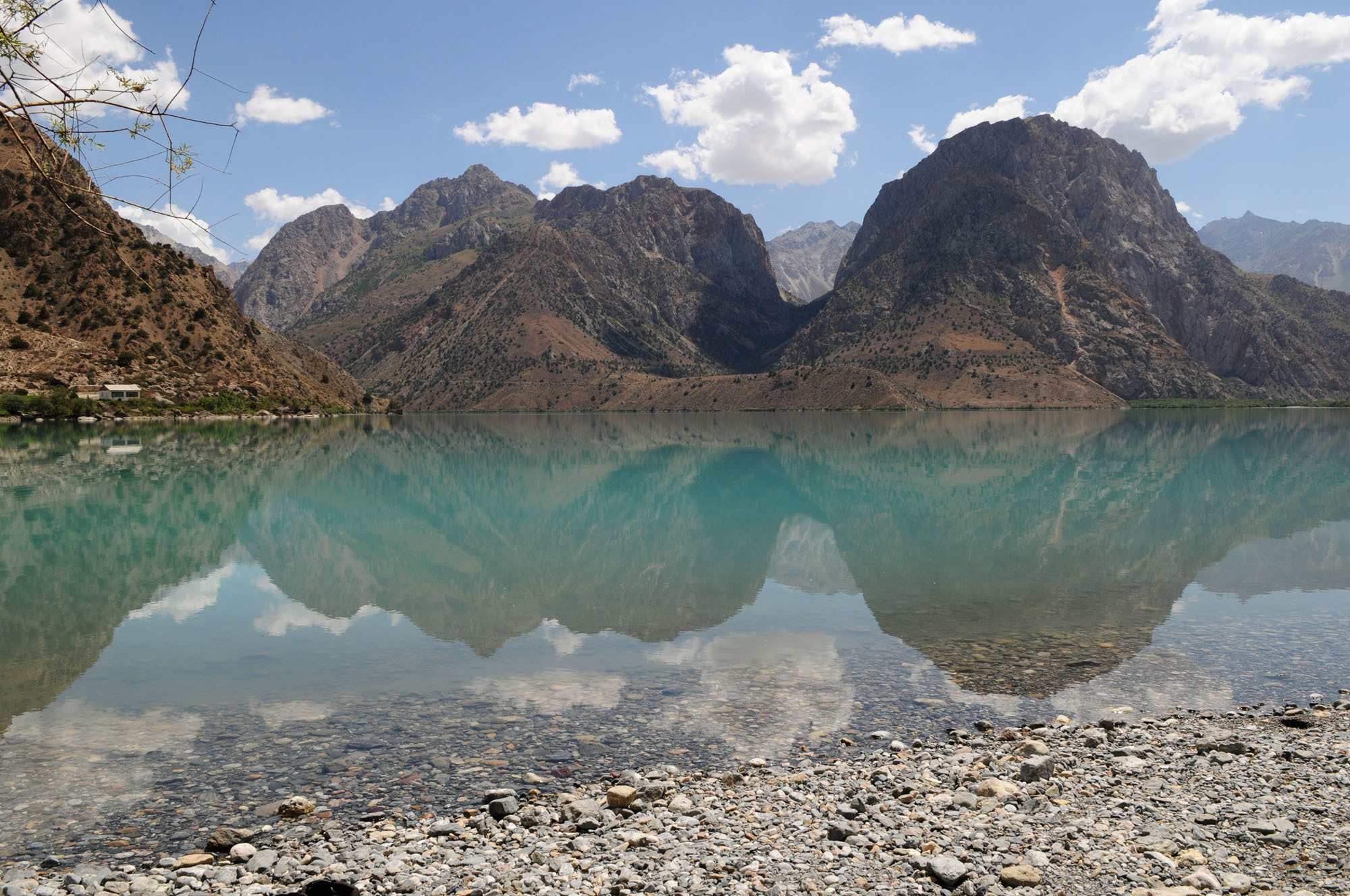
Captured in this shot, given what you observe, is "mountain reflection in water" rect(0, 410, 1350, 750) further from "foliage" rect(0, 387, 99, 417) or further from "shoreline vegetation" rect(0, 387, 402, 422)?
"shoreline vegetation" rect(0, 387, 402, 422)

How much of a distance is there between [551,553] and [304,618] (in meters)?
7.97

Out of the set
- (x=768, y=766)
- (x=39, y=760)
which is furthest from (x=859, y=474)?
(x=39, y=760)

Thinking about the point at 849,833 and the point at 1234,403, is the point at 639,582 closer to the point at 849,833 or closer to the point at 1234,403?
the point at 849,833

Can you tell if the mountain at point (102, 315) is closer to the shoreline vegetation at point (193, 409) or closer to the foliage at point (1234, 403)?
the shoreline vegetation at point (193, 409)

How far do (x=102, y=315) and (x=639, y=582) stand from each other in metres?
94.6

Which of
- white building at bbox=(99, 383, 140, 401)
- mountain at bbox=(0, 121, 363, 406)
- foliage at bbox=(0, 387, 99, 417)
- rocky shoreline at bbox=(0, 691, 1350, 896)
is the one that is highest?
mountain at bbox=(0, 121, 363, 406)

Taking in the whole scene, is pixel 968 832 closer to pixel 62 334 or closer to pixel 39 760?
pixel 39 760

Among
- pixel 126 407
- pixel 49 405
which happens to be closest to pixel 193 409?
pixel 126 407

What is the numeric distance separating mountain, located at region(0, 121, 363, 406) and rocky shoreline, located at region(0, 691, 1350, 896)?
8945 centimetres

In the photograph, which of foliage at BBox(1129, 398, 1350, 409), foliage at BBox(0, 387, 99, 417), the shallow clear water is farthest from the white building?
foliage at BBox(1129, 398, 1350, 409)

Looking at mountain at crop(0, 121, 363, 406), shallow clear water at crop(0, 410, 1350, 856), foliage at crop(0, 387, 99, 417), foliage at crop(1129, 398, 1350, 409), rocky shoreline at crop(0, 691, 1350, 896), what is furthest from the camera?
foliage at crop(1129, 398, 1350, 409)

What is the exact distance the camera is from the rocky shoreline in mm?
6125

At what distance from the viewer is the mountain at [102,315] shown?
81.2 m

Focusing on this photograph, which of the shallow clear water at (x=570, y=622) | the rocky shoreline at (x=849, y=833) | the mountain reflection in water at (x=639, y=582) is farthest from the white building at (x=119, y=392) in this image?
the rocky shoreline at (x=849, y=833)
